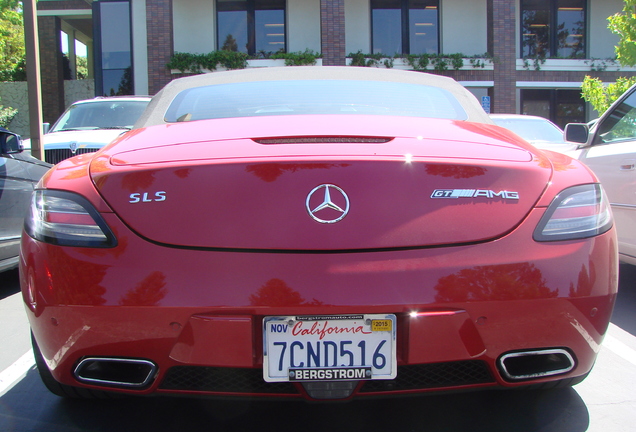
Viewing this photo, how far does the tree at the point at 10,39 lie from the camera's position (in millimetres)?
25750

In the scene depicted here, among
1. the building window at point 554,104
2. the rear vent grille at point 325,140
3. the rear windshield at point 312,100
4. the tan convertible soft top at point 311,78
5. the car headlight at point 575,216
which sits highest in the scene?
the building window at point 554,104

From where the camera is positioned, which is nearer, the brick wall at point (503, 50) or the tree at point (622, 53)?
the tree at point (622, 53)

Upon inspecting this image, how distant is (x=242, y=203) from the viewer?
5.62 ft

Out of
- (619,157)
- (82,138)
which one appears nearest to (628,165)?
(619,157)

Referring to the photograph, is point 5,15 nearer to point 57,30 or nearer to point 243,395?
point 57,30

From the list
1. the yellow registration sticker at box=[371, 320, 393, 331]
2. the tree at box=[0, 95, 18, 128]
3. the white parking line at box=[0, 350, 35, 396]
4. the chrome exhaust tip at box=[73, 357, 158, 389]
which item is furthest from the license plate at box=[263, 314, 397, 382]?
the tree at box=[0, 95, 18, 128]

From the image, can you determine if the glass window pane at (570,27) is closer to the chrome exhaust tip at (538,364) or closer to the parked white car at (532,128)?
the parked white car at (532,128)

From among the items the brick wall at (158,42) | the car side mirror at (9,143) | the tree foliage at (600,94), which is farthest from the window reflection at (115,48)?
the car side mirror at (9,143)

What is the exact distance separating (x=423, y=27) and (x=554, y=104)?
6.00m

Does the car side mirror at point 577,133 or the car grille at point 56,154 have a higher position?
the car side mirror at point 577,133

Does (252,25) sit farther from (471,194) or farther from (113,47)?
(471,194)

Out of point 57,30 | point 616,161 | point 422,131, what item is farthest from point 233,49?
point 422,131

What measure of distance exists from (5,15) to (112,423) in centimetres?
2881

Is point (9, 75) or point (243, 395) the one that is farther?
point (9, 75)
